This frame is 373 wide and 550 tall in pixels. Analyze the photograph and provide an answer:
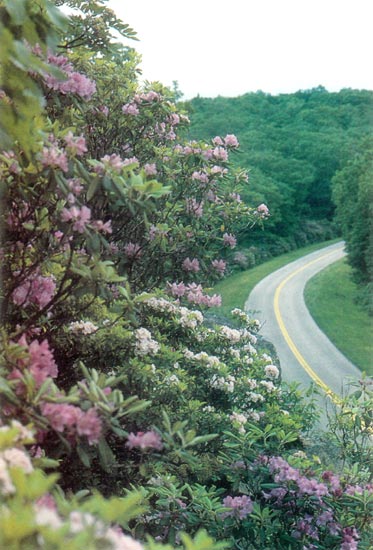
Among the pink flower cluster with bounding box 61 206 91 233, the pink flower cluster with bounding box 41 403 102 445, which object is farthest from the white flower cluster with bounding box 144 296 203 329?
the pink flower cluster with bounding box 41 403 102 445

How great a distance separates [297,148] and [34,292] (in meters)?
39.3

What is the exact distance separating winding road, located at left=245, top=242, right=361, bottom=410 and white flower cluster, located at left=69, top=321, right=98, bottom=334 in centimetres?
951

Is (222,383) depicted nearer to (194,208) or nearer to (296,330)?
(194,208)

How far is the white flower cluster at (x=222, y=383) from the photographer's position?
443 centimetres

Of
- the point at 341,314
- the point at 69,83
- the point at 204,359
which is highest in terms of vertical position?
the point at 69,83

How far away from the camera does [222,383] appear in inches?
175

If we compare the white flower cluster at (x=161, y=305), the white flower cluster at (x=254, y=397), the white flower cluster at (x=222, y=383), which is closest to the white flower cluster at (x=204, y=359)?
the white flower cluster at (x=222, y=383)

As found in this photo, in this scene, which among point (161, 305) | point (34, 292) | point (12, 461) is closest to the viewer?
point (12, 461)

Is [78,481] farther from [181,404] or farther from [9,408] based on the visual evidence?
[9,408]

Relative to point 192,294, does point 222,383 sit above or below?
below

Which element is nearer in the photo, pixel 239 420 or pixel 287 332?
pixel 239 420

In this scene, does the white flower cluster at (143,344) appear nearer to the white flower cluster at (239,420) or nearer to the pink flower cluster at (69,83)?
the white flower cluster at (239,420)

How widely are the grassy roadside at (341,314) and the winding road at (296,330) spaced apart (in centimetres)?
32

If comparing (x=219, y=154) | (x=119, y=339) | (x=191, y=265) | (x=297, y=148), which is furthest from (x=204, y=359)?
(x=297, y=148)
